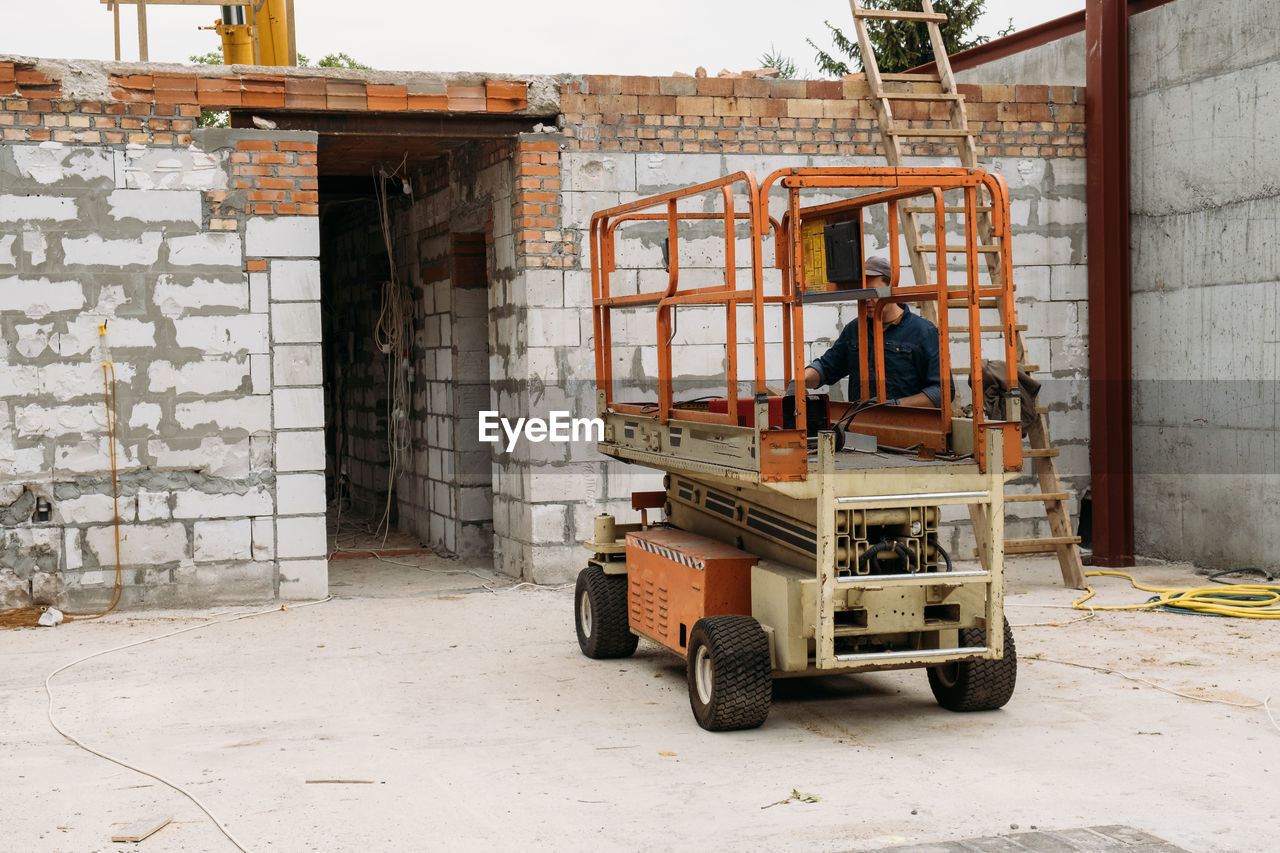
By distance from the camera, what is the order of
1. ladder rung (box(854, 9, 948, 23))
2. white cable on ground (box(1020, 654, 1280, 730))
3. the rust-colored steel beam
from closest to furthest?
1. white cable on ground (box(1020, 654, 1280, 730))
2. ladder rung (box(854, 9, 948, 23))
3. the rust-colored steel beam

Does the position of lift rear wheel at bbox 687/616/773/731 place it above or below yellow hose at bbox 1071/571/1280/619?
above

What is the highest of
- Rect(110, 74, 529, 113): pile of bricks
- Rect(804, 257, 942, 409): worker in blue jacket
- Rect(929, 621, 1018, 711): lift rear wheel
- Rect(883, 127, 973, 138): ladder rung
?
Rect(110, 74, 529, 113): pile of bricks

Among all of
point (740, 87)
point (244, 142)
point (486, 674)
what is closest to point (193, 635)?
point (486, 674)

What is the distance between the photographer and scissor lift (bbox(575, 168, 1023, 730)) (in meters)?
6.04

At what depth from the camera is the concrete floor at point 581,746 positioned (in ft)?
16.4

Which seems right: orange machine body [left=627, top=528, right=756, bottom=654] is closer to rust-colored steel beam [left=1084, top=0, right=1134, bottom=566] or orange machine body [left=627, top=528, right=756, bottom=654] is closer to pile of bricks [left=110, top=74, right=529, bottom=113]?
pile of bricks [left=110, top=74, right=529, bottom=113]

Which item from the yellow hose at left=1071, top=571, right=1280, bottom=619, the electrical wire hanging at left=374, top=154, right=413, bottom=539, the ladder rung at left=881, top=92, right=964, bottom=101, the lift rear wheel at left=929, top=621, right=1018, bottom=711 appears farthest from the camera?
the electrical wire hanging at left=374, top=154, right=413, bottom=539

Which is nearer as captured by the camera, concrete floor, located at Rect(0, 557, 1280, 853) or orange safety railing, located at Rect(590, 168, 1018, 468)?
concrete floor, located at Rect(0, 557, 1280, 853)

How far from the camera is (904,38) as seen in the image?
26078mm

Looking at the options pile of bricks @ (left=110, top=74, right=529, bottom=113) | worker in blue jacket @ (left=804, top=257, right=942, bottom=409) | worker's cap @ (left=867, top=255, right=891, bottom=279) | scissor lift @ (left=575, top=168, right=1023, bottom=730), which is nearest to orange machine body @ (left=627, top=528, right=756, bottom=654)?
scissor lift @ (left=575, top=168, right=1023, bottom=730)

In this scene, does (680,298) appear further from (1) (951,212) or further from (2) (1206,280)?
(2) (1206,280)

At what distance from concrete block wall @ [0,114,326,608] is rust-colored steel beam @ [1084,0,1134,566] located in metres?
5.90

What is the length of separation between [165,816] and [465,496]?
663cm

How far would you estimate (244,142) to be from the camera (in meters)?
9.51
